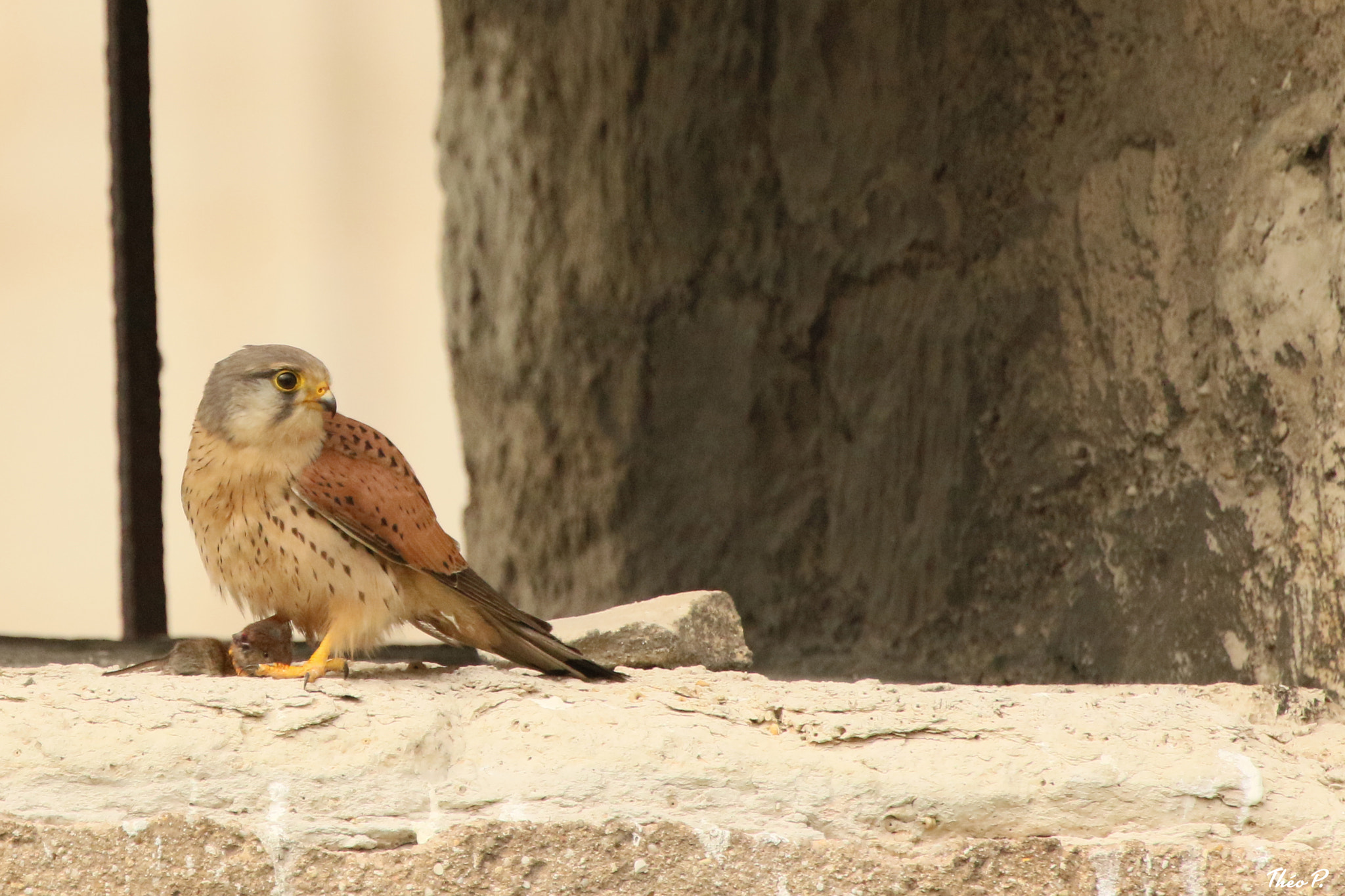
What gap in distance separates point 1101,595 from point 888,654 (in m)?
0.44

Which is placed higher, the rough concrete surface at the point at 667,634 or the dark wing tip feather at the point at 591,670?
the rough concrete surface at the point at 667,634

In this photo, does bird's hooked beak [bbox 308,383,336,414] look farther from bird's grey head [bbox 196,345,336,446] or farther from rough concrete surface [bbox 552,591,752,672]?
rough concrete surface [bbox 552,591,752,672]

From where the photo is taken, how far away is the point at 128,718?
165cm

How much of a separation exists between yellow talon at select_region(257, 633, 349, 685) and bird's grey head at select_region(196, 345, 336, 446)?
0.26 metres

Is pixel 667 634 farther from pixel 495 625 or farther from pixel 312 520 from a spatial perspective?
pixel 312 520

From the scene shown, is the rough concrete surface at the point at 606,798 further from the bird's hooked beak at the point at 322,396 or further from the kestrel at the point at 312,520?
the bird's hooked beak at the point at 322,396

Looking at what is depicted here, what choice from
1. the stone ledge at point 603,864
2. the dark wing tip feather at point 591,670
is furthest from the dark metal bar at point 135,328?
the stone ledge at point 603,864

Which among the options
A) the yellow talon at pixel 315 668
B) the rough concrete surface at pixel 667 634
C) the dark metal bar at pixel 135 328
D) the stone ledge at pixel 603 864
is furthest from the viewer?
the dark metal bar at pixel 135 328

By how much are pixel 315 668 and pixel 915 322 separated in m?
1.35

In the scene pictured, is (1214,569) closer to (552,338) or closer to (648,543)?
(648,543)

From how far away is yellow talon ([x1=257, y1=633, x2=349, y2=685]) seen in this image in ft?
6.11

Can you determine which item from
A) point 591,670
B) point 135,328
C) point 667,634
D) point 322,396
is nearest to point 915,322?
point 667,634

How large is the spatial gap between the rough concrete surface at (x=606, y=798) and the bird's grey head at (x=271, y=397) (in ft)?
1.05

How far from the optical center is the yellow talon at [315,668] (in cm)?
186
